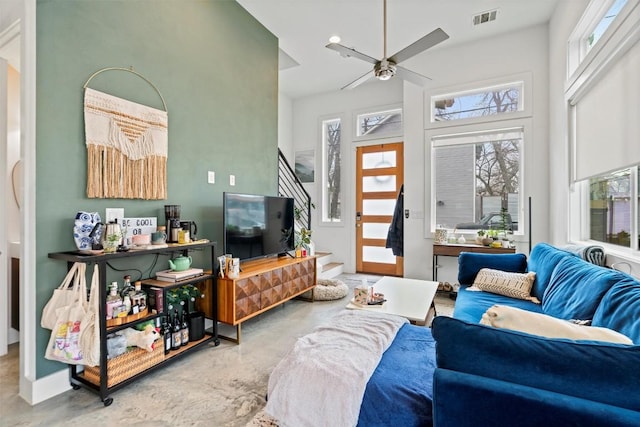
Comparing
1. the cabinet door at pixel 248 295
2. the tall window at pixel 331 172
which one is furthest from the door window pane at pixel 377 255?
the cabinet door at pixel 248 295

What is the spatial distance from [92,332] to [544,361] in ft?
7.57

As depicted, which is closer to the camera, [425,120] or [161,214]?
[161,214]

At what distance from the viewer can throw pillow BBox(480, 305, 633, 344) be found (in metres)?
1.06

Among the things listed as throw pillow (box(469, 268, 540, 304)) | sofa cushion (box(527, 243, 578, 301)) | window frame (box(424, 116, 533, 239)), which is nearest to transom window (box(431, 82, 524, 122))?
window frame (box(424, 116, 533, 239))

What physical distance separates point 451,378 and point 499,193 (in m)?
4.23

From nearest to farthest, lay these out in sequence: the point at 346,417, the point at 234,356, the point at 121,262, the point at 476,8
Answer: the point at 346,417, the point at 121,262, the point at 234,356, the point at 476,8

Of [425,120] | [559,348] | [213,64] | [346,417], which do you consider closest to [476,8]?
[425,120]

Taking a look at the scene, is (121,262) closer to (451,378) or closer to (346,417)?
(346,417)

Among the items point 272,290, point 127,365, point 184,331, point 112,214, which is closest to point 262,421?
point 127,365

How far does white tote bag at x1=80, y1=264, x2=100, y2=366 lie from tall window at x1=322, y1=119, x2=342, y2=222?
442cm

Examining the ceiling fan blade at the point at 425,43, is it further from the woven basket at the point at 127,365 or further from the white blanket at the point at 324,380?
the woven basket at the point at 127,365

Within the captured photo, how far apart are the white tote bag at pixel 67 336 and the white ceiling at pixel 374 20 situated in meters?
3.57

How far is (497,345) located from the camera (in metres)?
0.97

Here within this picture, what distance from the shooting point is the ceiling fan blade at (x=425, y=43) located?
7.83 feet
